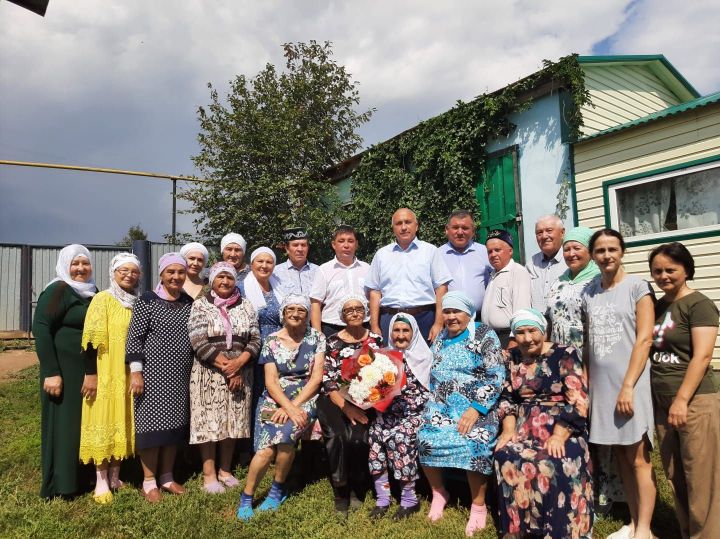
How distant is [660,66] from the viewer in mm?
9562

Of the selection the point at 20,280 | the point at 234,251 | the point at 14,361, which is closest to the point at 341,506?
the point at 234,251

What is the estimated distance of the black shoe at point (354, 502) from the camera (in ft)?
12.2

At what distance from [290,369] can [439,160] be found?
6504 mm

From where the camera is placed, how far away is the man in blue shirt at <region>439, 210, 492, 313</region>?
15.5 ft

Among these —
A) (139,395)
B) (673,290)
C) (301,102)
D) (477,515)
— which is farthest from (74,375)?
(301,102)

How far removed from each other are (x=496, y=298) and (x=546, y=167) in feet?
15.7

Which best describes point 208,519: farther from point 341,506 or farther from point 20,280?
point 20,280

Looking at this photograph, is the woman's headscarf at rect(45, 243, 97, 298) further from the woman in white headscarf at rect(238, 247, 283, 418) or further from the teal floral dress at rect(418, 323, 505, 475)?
the teal floral dress at rect(418, 323, 505, 475)

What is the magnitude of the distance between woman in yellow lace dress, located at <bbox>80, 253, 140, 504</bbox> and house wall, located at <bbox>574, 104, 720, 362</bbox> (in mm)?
6836

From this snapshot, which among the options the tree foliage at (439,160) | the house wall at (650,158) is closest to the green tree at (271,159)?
the tree foliage at (439,160)

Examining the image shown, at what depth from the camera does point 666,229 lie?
23.3ft

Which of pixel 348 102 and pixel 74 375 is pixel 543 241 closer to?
pixel 74 375

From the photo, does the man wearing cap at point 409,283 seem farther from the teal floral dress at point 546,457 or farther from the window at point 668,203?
the window at point 668,203

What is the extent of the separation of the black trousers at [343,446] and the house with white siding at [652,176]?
5.28m
